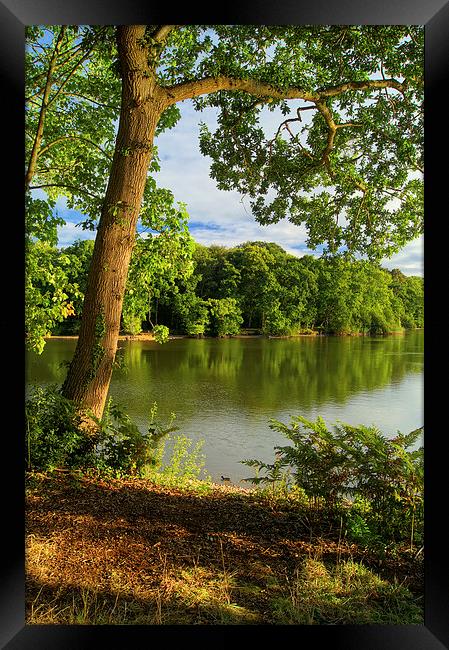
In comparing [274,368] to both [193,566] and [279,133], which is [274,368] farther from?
[193,566]

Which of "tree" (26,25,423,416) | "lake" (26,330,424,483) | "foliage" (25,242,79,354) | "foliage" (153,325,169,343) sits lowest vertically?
"lake" (26,330,424,483)

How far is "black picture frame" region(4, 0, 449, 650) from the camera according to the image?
1.54m

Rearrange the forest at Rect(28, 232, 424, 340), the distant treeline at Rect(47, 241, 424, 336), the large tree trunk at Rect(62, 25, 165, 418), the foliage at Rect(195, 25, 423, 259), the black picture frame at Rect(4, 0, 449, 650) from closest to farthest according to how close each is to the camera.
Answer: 1. the black picture frame at Rect(4, 0, 449, 650)
2. the large tree trunk at Rect(62, 25, 165, 418)
3. the foliage at Rect(195, 25, 423, 259)
4. the forest at Rect(28, 232, 424, 340)
5. the distant treeline at Rect(47, 241, 424, 336)

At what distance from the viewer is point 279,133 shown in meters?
4.47

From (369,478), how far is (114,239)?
6.95ft

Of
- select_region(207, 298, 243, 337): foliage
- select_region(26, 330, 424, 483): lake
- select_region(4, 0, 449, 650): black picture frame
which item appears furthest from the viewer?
select_region(207, 298, 243, 337): foliage

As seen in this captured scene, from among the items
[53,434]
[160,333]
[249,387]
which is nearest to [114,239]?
[160,333]

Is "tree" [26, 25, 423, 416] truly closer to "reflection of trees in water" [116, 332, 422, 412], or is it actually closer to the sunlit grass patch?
the sunlit grass patch

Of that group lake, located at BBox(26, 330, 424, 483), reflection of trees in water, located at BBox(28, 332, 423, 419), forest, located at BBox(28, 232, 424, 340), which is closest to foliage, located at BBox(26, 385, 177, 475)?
lake, located at BBox(26, 330, 424, 483)

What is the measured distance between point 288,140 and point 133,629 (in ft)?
13.9
